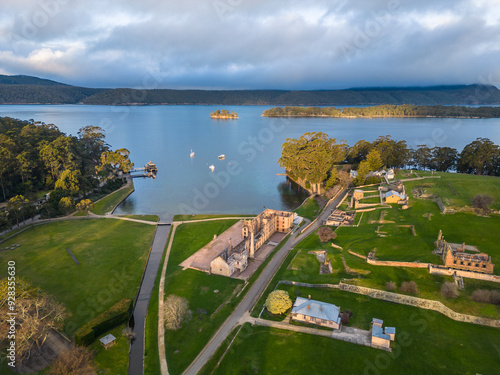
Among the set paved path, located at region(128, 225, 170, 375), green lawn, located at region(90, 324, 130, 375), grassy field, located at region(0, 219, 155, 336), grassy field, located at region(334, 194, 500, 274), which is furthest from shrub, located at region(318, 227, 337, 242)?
green lawn, located at region(90, 324, 130, 375)

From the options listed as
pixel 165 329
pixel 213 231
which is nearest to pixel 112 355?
pixel 165 329

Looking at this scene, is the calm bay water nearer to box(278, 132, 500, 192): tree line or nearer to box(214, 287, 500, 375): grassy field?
box(278, 132, 500, 192): tree line

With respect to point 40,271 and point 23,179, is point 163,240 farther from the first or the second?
point 23,179

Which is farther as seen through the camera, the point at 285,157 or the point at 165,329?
the point at 285,157

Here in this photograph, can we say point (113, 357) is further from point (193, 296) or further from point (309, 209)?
point (309, 209)

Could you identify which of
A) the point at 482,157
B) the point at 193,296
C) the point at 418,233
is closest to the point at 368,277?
the point at 418,233

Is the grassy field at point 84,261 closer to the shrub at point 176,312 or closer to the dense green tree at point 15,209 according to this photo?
the dense green tree at point 15,209
